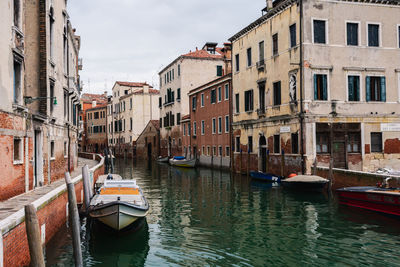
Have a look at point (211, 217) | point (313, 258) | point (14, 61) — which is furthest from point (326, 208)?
point (14, 61)

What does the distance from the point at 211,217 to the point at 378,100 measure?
12.8 meters

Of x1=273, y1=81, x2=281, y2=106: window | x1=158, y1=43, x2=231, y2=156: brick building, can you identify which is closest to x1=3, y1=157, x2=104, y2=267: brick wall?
x1=273, y1=81, x2=281, y2=106: window

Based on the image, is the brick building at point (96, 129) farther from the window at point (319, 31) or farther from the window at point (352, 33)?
the window at point (352, 33)

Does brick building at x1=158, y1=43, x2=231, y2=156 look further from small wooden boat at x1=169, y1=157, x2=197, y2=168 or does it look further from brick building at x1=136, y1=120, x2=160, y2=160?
brick building at x1=136, y1=120, x2=160, y2=160

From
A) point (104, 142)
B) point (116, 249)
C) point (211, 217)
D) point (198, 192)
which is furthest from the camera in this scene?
point (104, 142)

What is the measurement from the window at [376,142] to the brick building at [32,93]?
1588 cm

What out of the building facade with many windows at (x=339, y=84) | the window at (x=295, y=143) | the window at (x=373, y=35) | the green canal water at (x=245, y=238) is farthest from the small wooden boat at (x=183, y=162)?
the green canal water at (x=245, y=238)

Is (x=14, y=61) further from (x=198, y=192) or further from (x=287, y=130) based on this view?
(x=287, y=130)

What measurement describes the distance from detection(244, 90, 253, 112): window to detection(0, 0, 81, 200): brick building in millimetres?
11761

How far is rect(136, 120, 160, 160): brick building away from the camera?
51.2m

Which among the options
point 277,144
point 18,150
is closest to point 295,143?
point 277,144

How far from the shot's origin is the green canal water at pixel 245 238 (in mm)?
8664

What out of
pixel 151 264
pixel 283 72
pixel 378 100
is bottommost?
pixel 151 264

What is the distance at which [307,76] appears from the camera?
20188mm
